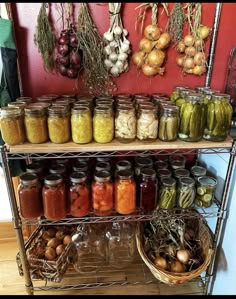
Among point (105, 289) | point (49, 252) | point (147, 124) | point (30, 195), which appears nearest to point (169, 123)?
point (147, 124)

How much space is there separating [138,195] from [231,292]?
65 cm

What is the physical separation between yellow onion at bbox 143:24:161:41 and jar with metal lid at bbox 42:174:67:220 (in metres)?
0.81

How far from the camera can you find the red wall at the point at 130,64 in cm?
128

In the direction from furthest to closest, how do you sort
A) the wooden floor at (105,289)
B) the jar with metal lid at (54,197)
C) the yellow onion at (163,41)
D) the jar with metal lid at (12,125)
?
the wooden floor at (105,289), the yellow onion at (163,41), the jar with metal lid at (54,197), the jar with metal lid at (12,125)

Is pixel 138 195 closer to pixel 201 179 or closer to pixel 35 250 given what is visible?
pixel 201 179

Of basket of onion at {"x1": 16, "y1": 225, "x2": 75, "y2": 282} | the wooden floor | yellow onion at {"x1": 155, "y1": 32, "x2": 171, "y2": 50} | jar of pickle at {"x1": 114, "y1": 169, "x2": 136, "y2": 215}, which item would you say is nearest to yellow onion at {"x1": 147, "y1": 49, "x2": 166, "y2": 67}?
yellow onion at {"x1": 155, "y1": 32, "x2": 171, "y2": 50}

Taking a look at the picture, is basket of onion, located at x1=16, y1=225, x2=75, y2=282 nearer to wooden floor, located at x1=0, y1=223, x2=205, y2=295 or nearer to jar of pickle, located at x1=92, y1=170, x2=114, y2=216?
wooden floor, located at x1=0, y1=223, x2=205, y2=295

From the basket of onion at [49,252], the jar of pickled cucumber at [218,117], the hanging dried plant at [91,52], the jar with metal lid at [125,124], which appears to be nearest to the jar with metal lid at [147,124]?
the jar with metal lid at [125,124]

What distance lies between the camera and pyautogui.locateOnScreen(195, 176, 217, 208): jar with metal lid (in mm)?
1280

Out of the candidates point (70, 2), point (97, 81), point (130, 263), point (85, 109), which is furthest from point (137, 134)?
point (130, 263)

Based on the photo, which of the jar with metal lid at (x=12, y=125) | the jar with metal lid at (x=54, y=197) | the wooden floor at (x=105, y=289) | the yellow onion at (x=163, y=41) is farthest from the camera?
the wooden floor at (x=105, y=289)

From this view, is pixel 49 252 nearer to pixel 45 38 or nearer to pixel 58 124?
pixel 58 124

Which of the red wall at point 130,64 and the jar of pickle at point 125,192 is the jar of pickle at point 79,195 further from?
the red wall at point 130,64

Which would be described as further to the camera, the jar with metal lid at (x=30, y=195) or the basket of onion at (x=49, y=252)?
the basket of onion at (x=49, y=252)
